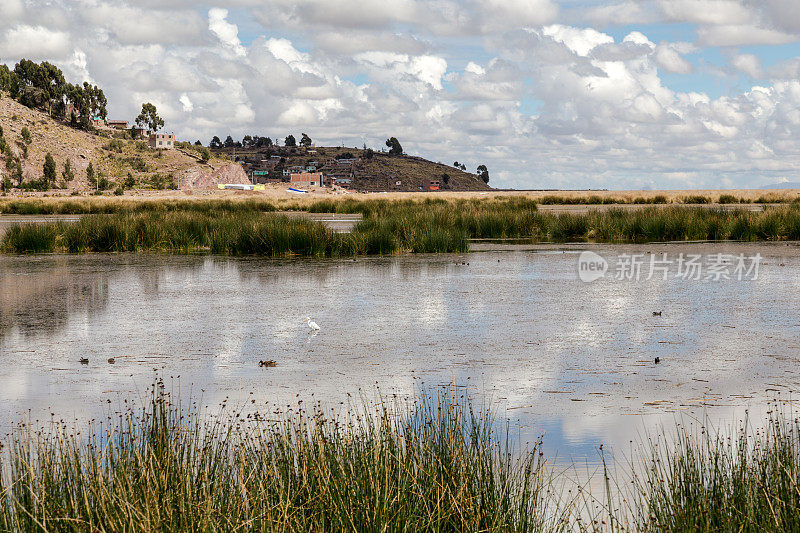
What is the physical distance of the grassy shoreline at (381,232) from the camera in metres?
20.5

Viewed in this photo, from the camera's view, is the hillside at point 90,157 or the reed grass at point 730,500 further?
the hillside at point 90,157

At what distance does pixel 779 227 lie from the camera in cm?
2414

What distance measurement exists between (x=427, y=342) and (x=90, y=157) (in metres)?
123

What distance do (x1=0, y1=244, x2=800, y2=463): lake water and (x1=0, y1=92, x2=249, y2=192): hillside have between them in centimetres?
9793

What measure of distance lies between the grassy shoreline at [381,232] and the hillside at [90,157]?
86.3 metres

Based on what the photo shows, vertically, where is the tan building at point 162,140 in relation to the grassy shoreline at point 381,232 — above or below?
above

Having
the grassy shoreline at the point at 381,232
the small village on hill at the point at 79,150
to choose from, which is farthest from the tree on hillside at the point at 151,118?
the grassy shoreline at the point at 381,232

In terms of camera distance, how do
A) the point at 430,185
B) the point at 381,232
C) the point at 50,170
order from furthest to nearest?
1. the point at 430,185
2. the point at 50,170
3. the point at 381,232

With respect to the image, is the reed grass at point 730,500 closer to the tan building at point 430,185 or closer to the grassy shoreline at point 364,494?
the grassy shoreline at point 364,494

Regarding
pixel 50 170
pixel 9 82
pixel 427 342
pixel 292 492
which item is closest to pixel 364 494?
pixel 292 492

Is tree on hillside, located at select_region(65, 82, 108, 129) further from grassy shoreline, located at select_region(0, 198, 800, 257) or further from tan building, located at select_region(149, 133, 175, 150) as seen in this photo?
grassy shoreline, located at select_region(0, 198, 800, 257)

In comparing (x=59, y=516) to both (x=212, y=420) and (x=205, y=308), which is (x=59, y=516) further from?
(x=205, y=308)

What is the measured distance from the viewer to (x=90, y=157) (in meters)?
122

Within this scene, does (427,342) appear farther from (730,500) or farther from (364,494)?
(730,500)
